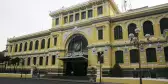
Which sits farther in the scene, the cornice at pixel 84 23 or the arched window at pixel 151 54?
the cornice at pixel 84 23

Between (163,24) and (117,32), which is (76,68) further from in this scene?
(163,24)

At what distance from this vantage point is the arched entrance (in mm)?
27609

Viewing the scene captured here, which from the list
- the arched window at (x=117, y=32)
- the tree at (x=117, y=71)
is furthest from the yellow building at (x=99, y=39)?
the tree at (x=117, y=71)

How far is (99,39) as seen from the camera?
26.2m

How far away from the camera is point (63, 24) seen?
3161cm

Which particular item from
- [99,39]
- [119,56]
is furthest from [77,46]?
[119,56]

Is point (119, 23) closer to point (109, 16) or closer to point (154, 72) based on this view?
point (109, 16)

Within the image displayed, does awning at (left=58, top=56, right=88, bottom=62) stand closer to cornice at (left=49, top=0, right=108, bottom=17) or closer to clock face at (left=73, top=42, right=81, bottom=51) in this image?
clock face at (left=73, top=42, right=81, bottom=51)

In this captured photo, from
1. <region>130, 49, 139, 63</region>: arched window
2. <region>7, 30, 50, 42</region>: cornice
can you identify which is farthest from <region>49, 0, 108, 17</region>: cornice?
<region>130, 49, 139, 63</region>: arched window

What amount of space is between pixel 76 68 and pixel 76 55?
2.59 m

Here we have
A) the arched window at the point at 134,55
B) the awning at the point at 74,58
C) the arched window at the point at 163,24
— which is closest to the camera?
the arched window at the point at 163,24

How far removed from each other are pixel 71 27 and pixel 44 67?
10.8 m

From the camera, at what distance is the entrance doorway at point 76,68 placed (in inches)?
1101

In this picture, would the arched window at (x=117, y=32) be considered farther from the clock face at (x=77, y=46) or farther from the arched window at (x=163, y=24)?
the clock face at (x=77, y=46)
